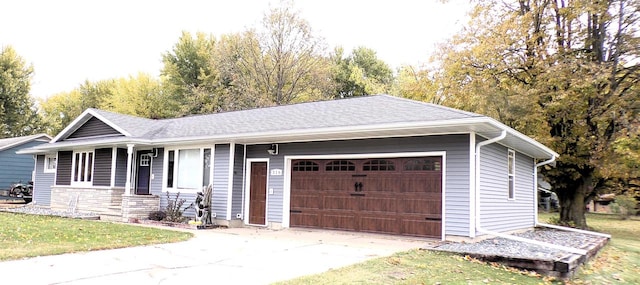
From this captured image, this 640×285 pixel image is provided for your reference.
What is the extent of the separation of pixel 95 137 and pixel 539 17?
55.6 feet

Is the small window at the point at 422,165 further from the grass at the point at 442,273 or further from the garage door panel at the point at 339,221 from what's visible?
the grass at the point at 442,273

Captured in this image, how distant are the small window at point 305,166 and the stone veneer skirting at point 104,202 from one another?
16.2 ft

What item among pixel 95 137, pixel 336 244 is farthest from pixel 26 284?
pixel 95 137

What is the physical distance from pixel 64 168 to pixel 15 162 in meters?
8.73

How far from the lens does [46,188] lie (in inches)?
731

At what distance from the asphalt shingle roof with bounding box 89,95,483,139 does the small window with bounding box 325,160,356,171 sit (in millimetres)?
1082

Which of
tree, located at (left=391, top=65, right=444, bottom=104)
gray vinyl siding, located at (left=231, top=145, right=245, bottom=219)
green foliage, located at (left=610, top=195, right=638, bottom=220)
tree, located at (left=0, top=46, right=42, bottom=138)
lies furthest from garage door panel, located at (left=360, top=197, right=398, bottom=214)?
tree, located at (left=0, top=46, right=42, bottom=138)

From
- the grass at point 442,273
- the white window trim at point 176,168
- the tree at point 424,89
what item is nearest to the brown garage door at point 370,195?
the grass at point 442,273

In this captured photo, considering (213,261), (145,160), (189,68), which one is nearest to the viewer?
(213,261)

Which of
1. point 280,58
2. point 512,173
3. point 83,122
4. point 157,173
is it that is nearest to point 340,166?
point 512,173

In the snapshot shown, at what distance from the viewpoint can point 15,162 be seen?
23344 mm

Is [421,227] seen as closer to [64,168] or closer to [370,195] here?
[370,195]

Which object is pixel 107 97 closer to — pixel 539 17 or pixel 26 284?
pixel 539 17

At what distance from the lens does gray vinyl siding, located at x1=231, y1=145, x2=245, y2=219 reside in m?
12.6
